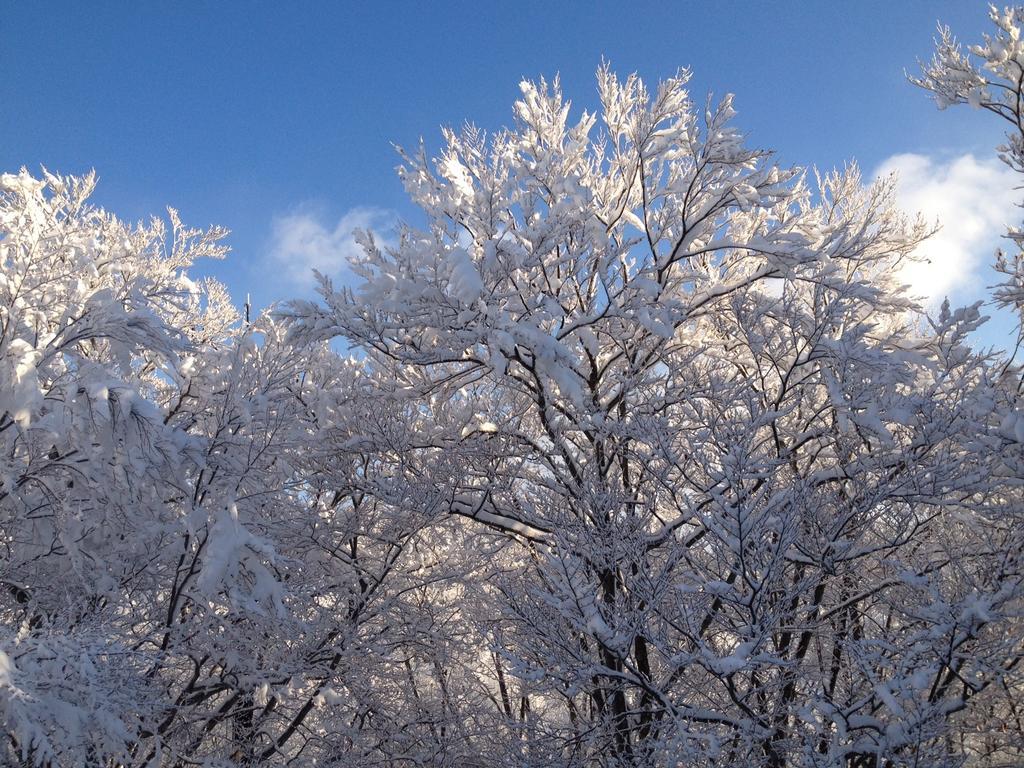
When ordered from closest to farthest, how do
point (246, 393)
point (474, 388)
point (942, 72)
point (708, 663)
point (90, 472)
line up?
point (708, 663), point (90, 472), point (246, 393), point (942, 72), point (474, 388)

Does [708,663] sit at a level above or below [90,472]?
below

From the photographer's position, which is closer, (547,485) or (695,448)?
(695,448)

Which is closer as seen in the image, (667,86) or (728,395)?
(728,395)

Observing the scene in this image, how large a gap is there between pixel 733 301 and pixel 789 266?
30.4 inches

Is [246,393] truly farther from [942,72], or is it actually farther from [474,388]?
[942,72]

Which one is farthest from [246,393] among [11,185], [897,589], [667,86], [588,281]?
[897,589]

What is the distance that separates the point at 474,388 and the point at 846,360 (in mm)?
4307

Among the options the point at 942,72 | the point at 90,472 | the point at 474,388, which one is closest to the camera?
the point at 90,472

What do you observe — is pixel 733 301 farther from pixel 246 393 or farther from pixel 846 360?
pixel 246 393

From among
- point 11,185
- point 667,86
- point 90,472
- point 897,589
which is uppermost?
point 667,86

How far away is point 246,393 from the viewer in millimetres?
6035

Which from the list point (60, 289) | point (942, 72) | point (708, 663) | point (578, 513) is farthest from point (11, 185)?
point (942, 72)

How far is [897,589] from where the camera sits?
6199 millimetres

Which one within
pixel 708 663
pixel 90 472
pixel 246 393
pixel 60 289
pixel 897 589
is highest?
pixel 60 289
